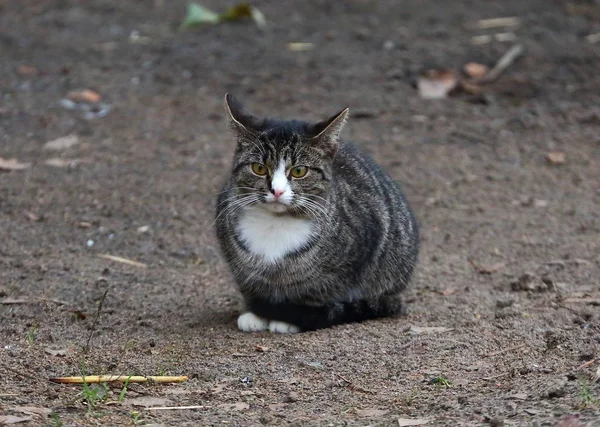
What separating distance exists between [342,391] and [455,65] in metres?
5.81

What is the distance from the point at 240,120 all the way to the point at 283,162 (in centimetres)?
35

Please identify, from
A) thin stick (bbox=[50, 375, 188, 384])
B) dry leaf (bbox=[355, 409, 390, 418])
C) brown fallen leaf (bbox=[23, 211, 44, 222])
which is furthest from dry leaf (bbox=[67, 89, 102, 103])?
dry leaf (bbox=[355, 409, 390, 418])

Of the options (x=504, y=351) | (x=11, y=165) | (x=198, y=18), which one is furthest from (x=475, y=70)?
(x=504, y=351)

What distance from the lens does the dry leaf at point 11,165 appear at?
759cm

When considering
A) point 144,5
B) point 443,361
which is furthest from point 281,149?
point 144,5

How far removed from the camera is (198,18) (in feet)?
33.8

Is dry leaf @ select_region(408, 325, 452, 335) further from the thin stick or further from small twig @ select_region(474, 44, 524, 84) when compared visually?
small twig @ select_region(474, 44, 524, 84)

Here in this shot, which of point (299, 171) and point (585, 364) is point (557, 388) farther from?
point (299, 171)

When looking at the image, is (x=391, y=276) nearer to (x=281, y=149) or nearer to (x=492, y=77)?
(x=281, y=149)

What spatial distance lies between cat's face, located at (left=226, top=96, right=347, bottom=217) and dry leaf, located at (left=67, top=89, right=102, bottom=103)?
13.4ft

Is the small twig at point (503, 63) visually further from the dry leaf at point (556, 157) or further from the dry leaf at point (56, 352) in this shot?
the dry leaf at point (56, 352)

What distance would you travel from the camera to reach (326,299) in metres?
5.26

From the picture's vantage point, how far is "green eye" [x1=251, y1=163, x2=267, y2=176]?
501 cm

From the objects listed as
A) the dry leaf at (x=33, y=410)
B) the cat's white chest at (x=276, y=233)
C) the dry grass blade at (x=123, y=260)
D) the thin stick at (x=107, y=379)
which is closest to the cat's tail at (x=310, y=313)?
the cat's white chest at (x=276, y=233)
